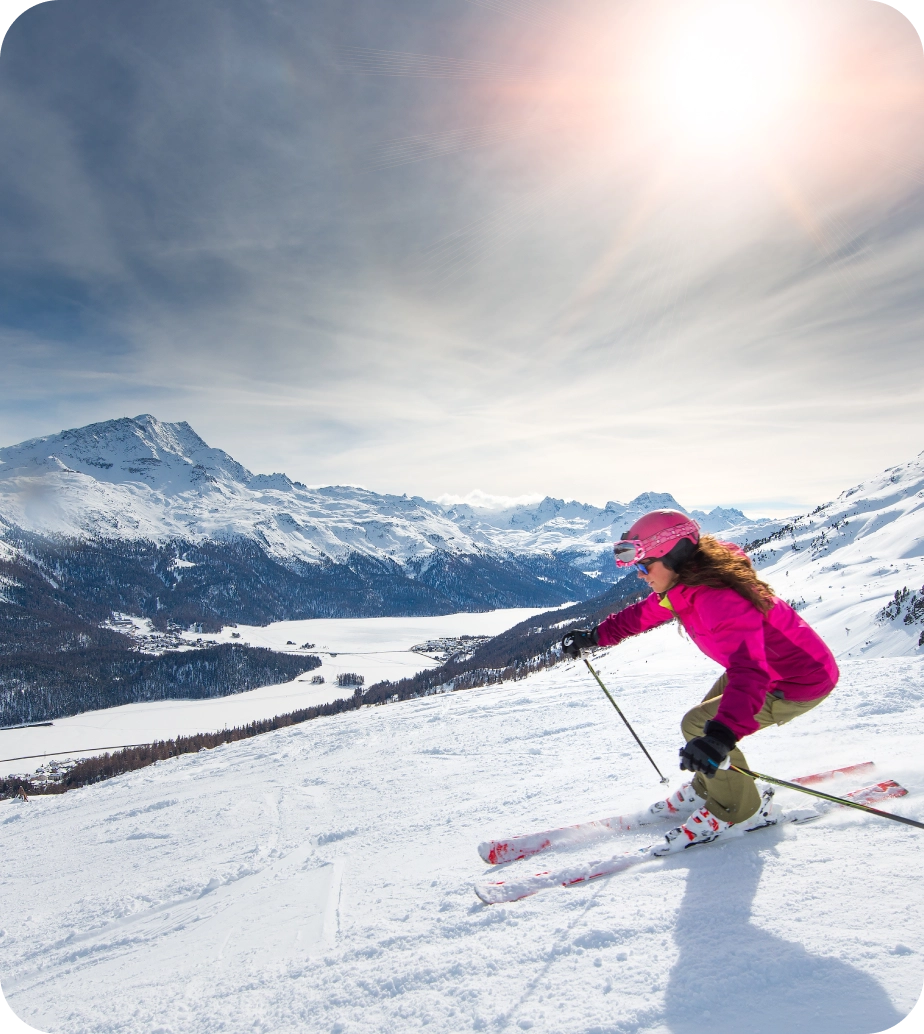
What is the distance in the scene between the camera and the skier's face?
392 centimetres

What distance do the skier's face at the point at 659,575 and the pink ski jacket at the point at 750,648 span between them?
82 mm

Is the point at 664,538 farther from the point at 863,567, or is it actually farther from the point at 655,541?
the point at 863,567

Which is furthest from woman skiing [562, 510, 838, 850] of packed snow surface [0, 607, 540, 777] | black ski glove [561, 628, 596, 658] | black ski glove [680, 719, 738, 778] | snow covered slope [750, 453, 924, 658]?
packed snow surface [0, 607, 540, 777]

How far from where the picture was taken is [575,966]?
8.43 ft

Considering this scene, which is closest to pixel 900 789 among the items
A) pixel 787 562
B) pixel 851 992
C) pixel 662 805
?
pixel 662 805

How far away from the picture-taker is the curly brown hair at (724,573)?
11.2 feet

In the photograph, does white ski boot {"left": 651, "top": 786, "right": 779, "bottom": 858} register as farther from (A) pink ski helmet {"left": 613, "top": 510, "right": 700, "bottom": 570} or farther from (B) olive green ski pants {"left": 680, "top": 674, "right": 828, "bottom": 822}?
(A) pink ski helmet {"left": 613, "top": 510, "right": 700, "bottom": 570}

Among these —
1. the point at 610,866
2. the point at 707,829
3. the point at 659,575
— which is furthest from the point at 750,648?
the point at 610,866

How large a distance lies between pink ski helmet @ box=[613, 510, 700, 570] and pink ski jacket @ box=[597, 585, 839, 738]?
0.26 meters

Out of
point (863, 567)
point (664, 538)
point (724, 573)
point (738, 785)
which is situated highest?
point (664, 538)

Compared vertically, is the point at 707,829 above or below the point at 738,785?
below

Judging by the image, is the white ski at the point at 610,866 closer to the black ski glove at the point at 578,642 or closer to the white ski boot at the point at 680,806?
the white ski boot at the point at 680,806

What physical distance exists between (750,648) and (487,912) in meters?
2.32

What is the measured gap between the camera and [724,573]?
11.5ft
